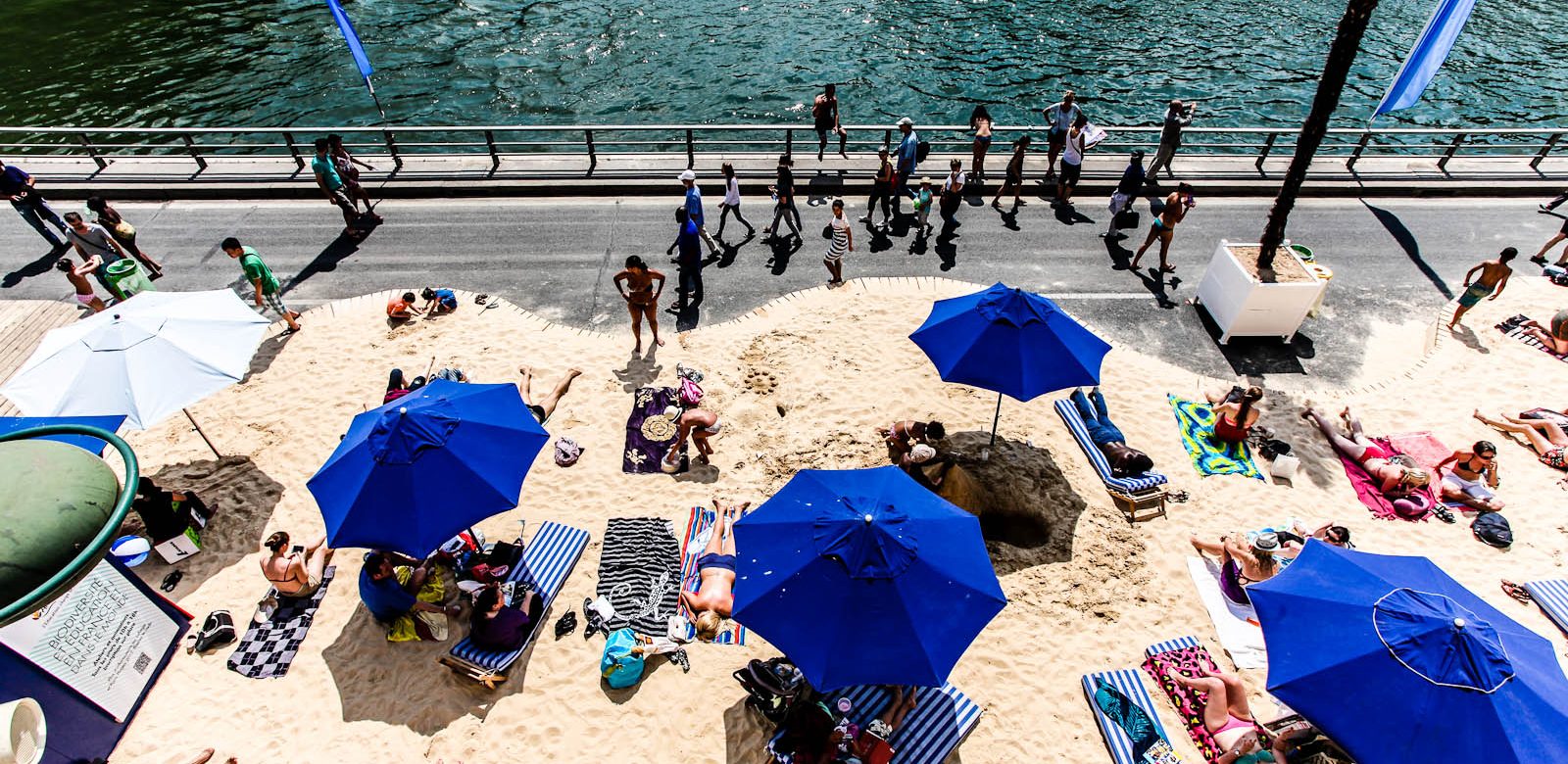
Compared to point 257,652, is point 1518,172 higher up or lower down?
higher up

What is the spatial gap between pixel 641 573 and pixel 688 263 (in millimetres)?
6069

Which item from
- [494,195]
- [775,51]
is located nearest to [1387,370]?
[494,195]

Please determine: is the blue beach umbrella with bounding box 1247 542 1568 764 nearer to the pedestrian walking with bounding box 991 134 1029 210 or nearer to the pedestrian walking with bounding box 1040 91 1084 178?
the pedestrian walking with bounding box 991 134 1029 210

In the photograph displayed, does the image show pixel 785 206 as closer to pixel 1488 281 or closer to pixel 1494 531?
pixel 1494 531

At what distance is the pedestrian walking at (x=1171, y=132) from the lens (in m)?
16.3

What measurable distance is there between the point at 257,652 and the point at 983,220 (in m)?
14.9

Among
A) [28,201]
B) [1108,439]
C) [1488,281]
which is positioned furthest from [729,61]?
[1488,281]

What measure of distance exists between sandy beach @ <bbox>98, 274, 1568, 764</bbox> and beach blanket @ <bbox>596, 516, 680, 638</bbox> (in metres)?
0.29

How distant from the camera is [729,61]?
2758 cm

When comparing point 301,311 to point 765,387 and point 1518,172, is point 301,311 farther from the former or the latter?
point 1518,172

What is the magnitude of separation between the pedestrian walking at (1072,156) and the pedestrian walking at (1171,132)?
185 centimetres

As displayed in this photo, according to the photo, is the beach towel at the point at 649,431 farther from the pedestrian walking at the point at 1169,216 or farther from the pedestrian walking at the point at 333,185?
the pedestrian walking at the point at 1169,216

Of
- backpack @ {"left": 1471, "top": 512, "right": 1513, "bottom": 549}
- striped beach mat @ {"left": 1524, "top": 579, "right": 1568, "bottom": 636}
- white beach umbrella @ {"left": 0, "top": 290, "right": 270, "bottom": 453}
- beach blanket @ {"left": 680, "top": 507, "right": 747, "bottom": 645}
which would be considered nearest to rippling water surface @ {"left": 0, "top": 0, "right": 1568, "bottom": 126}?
white beach umbrella @ {"left": 0, "top": 290, "right": 270, "bottom": 453}

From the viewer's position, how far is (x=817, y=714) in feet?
22.2
